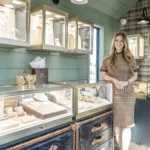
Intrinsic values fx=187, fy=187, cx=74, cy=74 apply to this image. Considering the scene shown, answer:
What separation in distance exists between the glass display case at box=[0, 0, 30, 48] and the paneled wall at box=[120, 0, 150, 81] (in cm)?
297

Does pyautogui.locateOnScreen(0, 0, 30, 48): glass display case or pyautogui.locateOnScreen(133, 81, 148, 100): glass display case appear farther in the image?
pyautogui.locateOnScreen(133, 81, 148, 100): glass display case

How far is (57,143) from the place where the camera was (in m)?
1.59

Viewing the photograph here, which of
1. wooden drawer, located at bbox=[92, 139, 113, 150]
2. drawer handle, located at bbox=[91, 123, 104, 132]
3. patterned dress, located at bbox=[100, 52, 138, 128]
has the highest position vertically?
patterned dress, located at bbox=[100, 52, 138, 128]

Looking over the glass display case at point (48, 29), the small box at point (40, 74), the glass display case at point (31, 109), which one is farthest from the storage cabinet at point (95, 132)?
the glass display case at point (48, 29)

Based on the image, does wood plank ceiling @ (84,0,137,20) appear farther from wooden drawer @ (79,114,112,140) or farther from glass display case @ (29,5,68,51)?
wooden drawer @ (79,114,112,140)

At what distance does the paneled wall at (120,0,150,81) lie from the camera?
13.4 ft

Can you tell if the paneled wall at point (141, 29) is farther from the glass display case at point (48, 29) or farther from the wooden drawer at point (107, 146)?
the glass display case at point (48, 29)

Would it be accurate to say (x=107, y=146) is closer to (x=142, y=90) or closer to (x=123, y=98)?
(x=123, y=98)

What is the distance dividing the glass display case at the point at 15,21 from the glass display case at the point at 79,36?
2.81ft

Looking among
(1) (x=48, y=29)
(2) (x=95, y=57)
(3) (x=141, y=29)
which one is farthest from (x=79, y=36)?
(3) (x=141, y=29)

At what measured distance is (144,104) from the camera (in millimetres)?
2936

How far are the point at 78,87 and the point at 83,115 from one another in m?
0.29

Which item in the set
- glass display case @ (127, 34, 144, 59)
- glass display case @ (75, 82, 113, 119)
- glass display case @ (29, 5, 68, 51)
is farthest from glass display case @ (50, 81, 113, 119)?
glass display case @ (127, 34, 144, 59)

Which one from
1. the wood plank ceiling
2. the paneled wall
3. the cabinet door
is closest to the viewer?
the cabinet door
